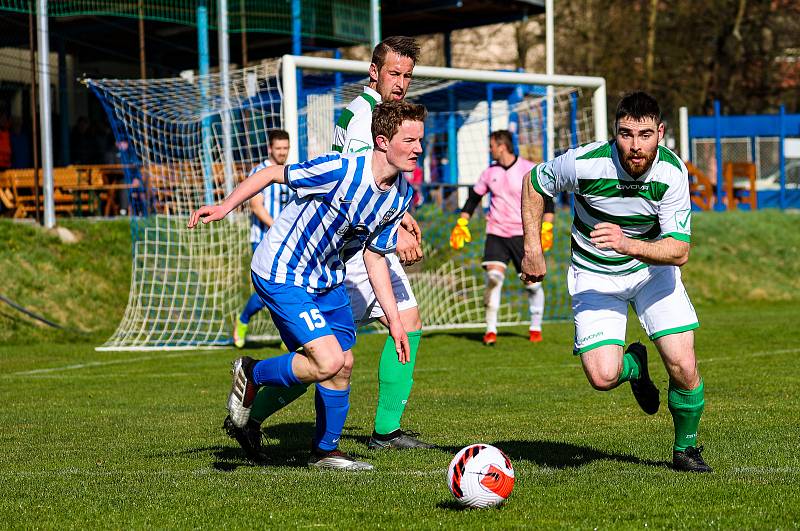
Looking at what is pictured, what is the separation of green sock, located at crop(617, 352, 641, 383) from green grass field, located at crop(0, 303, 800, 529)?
47cm

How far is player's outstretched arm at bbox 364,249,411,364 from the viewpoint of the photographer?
6.29m

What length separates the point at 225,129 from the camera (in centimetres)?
1561

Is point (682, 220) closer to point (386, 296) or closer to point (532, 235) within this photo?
point (532, 235)

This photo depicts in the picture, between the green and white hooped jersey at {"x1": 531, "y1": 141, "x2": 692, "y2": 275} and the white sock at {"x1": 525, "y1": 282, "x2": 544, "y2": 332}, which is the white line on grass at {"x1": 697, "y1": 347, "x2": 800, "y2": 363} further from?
the green and white hooped jersey at {"x1": 531, "y1": 141, "x2": 692, "y2": 275}

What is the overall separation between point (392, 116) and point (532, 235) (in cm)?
Result: 100

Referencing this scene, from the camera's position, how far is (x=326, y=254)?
20.8ft

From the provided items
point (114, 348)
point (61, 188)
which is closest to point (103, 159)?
point (61, 188)

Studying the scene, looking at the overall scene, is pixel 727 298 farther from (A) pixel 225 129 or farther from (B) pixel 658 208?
(B) pixel 658 208

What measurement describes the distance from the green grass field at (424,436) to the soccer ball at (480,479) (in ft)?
0.28

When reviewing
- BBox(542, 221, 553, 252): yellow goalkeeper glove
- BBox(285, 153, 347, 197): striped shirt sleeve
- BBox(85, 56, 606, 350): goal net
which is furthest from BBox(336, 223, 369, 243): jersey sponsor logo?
BBox(85, 56, 606, 350): goal net

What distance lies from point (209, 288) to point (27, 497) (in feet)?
33.8

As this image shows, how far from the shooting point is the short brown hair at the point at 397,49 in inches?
282

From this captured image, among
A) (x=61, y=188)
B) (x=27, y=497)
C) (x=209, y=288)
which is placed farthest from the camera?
(x=61, y=188)

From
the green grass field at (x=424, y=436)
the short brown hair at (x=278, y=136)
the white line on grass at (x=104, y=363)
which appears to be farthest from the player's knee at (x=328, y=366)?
the white line on grass at (x=104, y=363)
